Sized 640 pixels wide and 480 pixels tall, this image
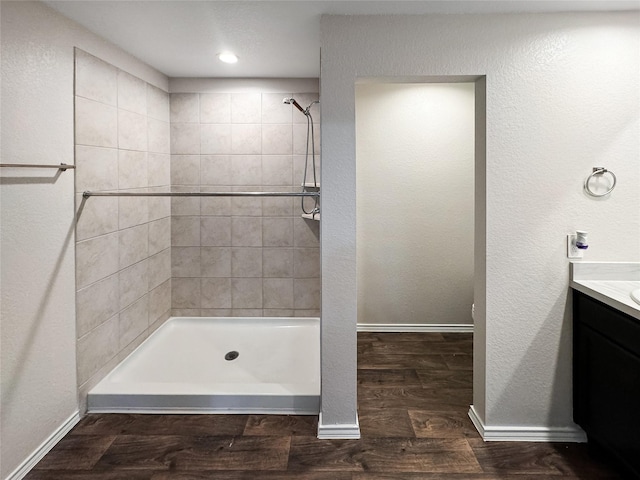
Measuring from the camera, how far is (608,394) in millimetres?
1939

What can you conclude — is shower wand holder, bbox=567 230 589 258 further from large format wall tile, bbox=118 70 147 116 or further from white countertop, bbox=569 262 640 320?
large format wall tile, bbox=118 70 147 116

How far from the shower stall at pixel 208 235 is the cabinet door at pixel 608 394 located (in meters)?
1.55

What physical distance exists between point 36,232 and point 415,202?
9.28 feet

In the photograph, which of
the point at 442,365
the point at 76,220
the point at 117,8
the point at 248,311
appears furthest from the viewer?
the point at 248,311

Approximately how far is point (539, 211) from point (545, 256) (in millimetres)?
232

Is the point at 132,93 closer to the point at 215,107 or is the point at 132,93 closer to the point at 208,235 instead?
the point at 215,107

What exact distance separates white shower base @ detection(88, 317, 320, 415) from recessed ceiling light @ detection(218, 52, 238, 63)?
2.09m

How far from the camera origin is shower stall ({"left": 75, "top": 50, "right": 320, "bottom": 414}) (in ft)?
9.63

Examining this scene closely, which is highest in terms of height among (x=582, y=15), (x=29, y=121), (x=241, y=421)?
(x=582, y=15)

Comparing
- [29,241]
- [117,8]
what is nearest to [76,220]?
[29,241]

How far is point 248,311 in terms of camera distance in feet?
12.5

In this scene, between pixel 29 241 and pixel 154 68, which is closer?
pixel 29 241

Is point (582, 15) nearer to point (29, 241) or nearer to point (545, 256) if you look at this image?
point (545, 256)

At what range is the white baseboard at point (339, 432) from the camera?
2.26 meters
